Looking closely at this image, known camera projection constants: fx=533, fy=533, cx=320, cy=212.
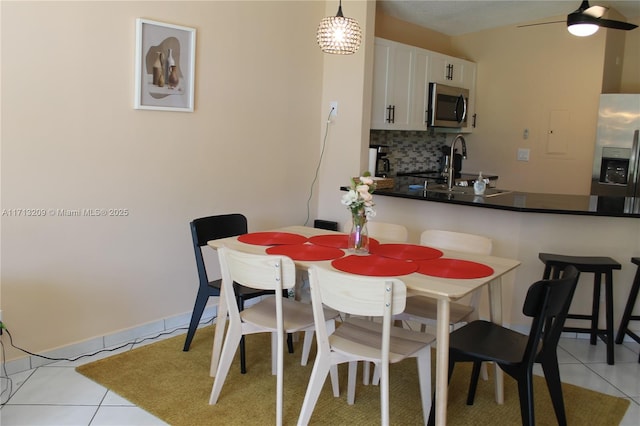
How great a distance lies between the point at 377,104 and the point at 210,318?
7.06ft

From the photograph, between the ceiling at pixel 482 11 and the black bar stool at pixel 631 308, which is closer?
the black bar stool at pixel 631 308

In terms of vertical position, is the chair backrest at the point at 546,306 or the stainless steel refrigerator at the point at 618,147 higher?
the stainless steel refrigerator at the point at 618,147

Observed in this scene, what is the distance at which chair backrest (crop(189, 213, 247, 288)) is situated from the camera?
302 centimetres

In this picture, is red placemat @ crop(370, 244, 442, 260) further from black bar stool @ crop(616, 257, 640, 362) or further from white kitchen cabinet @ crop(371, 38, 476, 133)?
white kitchen cabinet @ crop(371, 38, 476, 133)

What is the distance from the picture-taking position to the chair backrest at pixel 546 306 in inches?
74.8

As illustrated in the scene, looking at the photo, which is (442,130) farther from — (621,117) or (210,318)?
(210,318)

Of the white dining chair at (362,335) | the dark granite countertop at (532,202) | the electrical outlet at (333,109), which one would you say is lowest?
the white dining chair at (362,335)

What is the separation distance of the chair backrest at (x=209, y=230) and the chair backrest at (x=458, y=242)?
1.15 m

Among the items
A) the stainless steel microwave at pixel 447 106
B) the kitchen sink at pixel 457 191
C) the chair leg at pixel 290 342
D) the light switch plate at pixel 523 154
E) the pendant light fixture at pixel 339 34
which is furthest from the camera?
the light switch plate at pixel 523 154

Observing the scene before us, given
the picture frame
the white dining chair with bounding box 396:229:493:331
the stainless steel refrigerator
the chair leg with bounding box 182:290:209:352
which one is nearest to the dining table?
the white dining chair with bounding box 396:229:493:331

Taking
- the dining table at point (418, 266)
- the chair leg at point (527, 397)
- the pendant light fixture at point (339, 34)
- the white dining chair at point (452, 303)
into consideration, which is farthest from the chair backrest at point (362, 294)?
the pendant light fixture at point (339, 34)

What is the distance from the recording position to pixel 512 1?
14.7ft

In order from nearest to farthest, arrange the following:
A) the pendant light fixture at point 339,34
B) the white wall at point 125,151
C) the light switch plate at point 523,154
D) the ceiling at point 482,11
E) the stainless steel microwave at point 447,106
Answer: the white wall at point 125,151
the pendant light fixture at point 339,34
the ceiling at point 482,11
the stainless steel microwave at point 447,106
the light switch plate at point 523,154

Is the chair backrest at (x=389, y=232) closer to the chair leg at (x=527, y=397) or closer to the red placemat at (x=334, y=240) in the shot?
the red placemat at (x=334, y=240)
